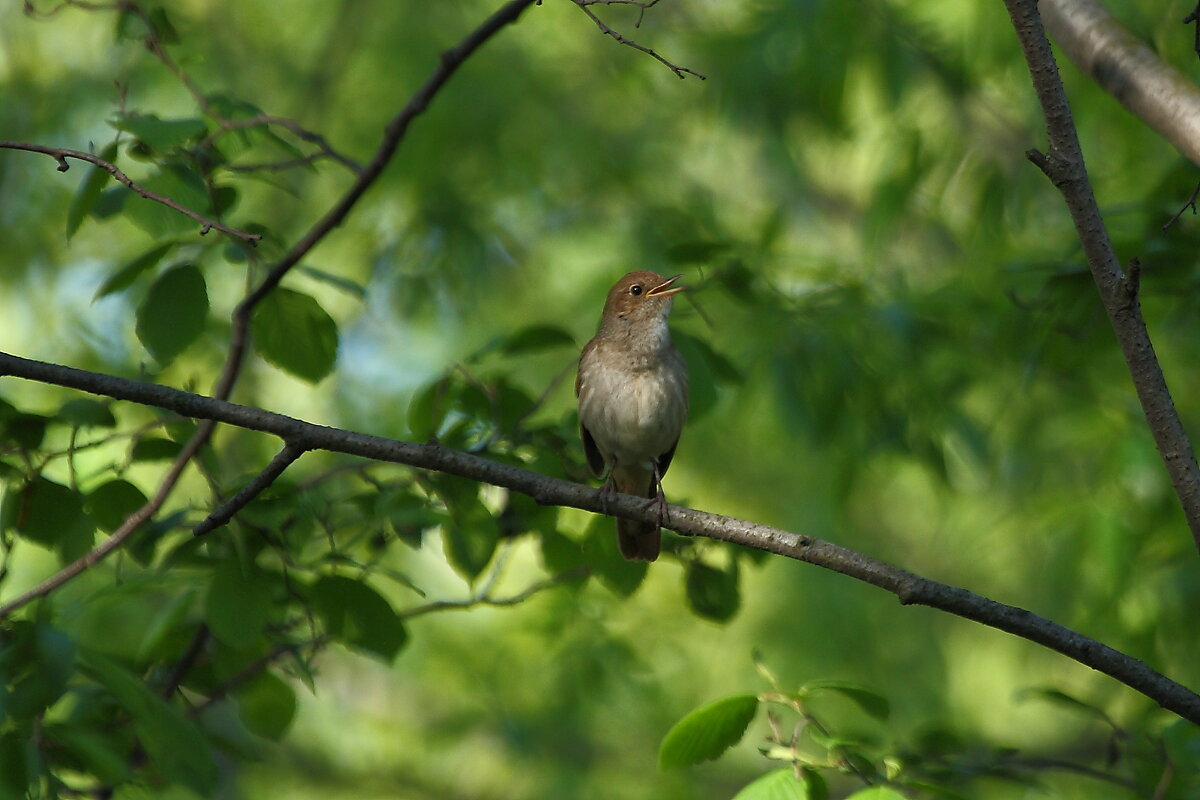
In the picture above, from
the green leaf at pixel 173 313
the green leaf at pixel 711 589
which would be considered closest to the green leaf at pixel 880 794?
the green leaf at pixel 711 589

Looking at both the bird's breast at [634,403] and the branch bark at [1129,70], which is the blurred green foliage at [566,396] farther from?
the branch bark at [1129,70]

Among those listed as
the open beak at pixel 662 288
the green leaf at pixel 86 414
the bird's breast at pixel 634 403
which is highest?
the open beak at pixel 662 288

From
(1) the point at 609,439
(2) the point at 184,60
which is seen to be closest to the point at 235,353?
(2) the point at 184,60

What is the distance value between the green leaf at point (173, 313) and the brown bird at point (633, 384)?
1827 millimetres

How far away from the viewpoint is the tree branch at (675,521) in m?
2.34

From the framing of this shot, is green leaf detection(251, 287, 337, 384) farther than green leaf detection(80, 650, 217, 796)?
Yes

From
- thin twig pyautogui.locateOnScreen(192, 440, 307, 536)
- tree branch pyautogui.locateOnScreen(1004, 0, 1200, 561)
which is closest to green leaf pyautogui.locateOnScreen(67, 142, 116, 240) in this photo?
thin twig pyautogui.locateOnScreen(192, 440, 307, 536)

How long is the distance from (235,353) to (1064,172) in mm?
2525

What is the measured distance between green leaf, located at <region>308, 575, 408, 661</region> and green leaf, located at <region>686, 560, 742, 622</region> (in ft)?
3.48

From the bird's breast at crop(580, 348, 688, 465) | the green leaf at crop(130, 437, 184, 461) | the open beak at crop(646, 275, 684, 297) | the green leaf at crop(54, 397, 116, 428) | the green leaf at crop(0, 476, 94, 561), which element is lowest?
the green leaf at crop(0, 476, 94, 561)

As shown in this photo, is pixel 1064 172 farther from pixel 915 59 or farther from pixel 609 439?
pixel 915 59

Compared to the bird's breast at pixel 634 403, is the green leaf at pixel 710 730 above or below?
below

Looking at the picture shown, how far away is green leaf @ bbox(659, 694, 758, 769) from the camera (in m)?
2.52

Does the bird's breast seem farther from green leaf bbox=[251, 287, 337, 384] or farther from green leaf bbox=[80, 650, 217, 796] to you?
green leaf bbox=[80, 650, 217, 796]
